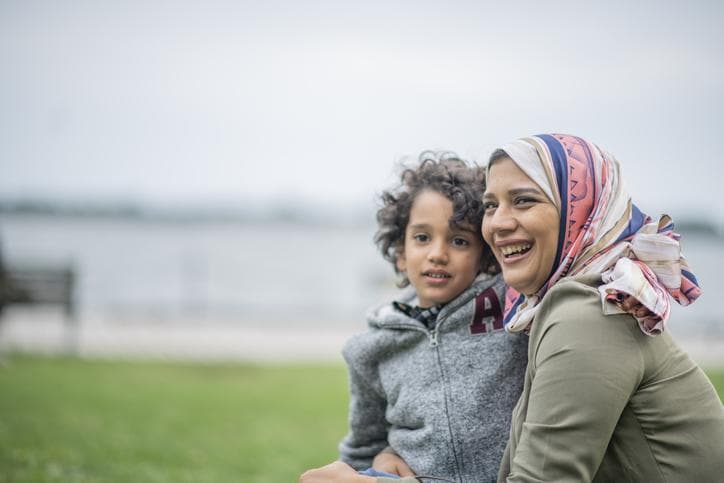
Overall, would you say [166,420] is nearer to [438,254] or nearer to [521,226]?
[438,254]

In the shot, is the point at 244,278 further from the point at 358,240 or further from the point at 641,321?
the point at 358,240

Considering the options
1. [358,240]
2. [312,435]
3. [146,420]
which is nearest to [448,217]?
[312,435]

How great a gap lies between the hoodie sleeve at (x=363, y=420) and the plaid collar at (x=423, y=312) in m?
0.26

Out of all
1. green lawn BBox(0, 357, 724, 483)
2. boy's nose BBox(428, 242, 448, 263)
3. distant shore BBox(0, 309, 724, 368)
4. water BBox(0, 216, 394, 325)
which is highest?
boy's nose BBox(428, 242, 448, 263)

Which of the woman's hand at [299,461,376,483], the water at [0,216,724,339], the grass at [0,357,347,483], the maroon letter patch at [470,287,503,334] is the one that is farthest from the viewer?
the water at [0,216,724,339]

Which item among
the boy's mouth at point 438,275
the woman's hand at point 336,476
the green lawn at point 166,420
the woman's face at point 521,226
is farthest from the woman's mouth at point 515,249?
the green lawn at point 166,420

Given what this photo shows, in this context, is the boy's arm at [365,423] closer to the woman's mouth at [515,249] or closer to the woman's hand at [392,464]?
the woman's hand at [392,464]

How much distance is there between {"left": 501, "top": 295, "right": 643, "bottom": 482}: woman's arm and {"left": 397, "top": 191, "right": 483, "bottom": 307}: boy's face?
85 cm

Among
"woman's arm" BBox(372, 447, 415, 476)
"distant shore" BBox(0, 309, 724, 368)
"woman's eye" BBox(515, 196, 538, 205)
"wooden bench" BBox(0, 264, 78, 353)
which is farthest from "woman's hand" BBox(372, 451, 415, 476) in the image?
"wooden bench" BBox(0, 264, 78, 353)

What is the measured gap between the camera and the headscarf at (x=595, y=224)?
2.16 meters

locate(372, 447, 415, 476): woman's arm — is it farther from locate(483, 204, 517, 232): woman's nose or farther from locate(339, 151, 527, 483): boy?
locate(483, 204, 517, 232): woman's nose

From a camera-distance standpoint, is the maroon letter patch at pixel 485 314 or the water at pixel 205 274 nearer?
the maroon letter patch at pixel 485 314

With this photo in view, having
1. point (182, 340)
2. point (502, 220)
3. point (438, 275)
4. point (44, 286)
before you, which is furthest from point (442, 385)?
point (182, 340)

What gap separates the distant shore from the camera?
11977mm
